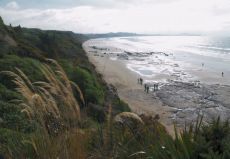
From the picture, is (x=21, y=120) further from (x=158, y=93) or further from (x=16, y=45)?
(x=158, y=93)

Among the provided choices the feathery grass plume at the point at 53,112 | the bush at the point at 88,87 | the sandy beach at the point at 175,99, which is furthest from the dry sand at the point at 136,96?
the feathery grass plume at the point at 53,112

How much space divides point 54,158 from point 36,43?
33.0 metres

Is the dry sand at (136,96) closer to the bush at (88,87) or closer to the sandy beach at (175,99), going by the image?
the sandy beach at (175,99)

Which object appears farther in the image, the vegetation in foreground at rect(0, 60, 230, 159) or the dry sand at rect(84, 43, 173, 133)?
the dry sand at rect(84, 43, 173, 133)

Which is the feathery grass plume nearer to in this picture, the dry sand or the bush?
the bush

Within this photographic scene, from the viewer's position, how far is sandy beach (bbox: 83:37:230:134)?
28375mm

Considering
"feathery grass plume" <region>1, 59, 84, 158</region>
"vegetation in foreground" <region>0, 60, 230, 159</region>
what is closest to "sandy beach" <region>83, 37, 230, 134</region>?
"vegetation in foreground" <region>0, 60, 230, 159</region>

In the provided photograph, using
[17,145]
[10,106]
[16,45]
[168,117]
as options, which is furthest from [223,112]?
[17,145]

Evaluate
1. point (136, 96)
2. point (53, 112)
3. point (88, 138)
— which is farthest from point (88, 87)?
point (136, 96)

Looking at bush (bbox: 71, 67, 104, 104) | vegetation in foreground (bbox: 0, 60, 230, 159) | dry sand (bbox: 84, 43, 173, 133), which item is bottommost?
dry sand (bbox: 84, 43, 173, 133)

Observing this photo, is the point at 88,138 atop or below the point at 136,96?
atop

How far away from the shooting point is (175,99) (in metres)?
35.0

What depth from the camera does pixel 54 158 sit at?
3.82 m

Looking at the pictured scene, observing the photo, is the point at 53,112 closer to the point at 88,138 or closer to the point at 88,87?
the point at 88,138
